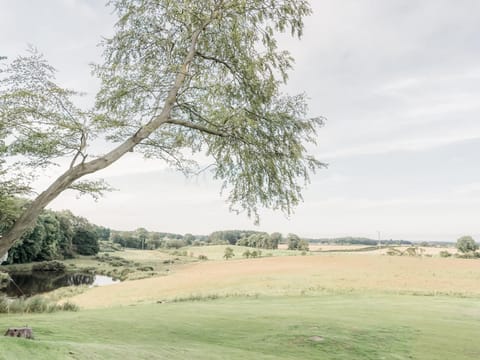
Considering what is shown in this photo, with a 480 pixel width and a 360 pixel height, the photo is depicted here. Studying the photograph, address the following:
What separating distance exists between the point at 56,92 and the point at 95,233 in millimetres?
85396

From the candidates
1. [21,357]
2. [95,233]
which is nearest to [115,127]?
[21,357]

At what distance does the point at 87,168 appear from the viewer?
694cm

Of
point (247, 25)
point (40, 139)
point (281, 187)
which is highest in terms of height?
point (247, 25)

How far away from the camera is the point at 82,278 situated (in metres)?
54.3

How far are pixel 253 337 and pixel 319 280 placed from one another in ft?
92.2

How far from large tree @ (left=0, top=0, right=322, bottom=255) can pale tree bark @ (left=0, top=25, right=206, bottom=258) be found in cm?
4

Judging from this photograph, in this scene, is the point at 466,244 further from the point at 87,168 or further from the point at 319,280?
the point at 87,168

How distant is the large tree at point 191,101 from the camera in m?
7.30

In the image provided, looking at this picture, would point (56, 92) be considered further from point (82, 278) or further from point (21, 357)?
point (82, 278)

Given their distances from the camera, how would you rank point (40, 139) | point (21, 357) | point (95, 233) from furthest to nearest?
point (95, 233) → point (40, 139) → point (21, 357)

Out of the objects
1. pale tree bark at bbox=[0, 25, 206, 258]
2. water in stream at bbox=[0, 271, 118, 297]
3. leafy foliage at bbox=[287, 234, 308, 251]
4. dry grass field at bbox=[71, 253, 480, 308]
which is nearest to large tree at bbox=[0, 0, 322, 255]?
pale tree bark at bbox=[0, 25, 206, 258]

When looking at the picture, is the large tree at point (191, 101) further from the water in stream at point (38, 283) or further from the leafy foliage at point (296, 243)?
the leafy foliage at point (296, 243)

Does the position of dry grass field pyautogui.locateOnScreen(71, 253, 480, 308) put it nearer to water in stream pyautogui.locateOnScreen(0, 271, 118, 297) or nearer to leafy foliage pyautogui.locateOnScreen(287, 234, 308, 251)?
water in stream pyautogui.locateOnScreen(0, 271, 118, 297)

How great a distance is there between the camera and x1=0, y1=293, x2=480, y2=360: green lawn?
19.0 feet
